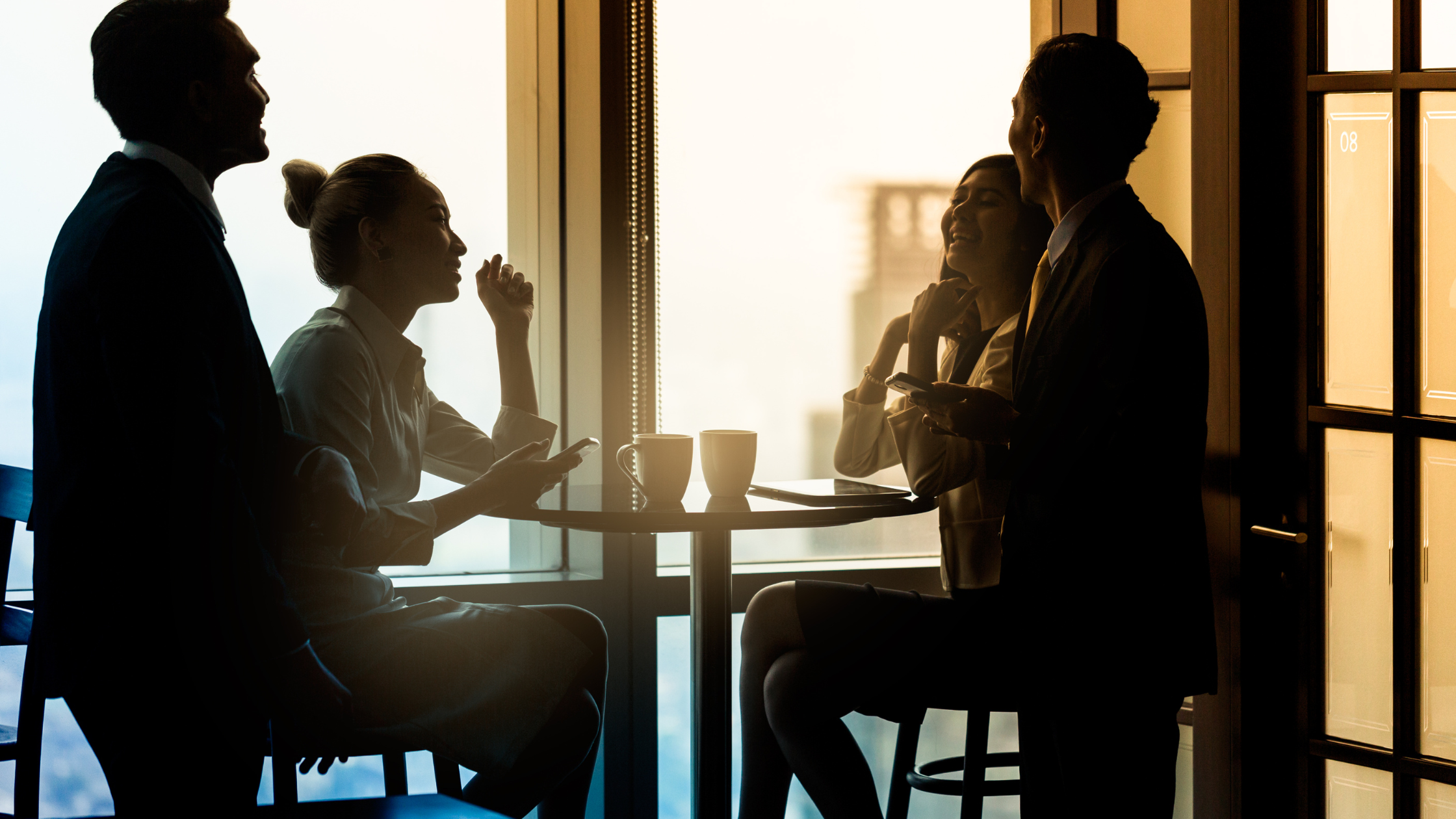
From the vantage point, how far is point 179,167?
1.15 meters

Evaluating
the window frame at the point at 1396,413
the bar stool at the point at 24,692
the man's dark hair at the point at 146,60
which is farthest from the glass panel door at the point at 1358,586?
the bar stool at the point at 24,692

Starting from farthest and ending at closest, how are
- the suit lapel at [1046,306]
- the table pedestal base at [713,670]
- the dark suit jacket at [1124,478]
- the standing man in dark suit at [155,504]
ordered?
the table pedestal base at [713,670], the suit lapel at [1046,306], the dark suit jacket at [1124,478], the standing man in dark suit at [155,504]

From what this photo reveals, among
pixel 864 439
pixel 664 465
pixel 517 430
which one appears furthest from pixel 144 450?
pixel 864 439

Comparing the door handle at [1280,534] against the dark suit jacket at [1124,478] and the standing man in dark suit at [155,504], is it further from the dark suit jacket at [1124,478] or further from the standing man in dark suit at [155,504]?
the standing man in dark suit at [155,504]

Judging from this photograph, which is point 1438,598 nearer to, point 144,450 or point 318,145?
point 144,450

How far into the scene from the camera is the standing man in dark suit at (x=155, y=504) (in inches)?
36.2

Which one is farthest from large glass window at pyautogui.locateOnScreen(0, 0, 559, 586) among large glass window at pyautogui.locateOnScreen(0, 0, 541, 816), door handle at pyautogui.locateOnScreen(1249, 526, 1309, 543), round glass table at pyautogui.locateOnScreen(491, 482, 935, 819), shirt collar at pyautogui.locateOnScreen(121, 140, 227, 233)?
door handle at pyautogui.locateOnScreen(1249, 526, 1309, 543)

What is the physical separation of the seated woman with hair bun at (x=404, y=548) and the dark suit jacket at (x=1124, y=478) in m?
0.70

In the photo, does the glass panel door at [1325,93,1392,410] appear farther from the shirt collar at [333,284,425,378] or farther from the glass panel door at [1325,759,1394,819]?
the shirt collar at [333,284,425,378]

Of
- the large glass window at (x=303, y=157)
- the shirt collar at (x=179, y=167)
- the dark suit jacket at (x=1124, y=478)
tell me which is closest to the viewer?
the shirt collar at (x=179, y=167)

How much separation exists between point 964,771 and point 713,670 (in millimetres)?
594

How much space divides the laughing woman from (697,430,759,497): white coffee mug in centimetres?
18

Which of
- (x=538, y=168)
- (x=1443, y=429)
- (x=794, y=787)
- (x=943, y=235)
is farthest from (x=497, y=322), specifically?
(x=1443, y=429)

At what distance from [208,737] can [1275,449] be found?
1571mm
